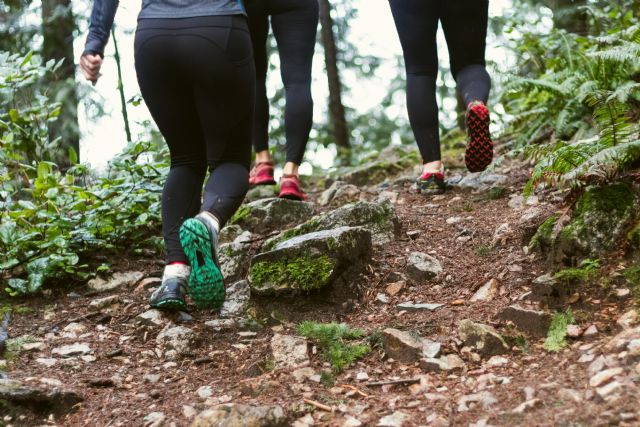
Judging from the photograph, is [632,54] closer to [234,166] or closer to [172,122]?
[234,166]

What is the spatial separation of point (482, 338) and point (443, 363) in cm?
21

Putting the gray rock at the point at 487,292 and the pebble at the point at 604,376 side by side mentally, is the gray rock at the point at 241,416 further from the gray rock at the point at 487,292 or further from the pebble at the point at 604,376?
the gray rock at the point at 487,292

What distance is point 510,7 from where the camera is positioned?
13.1 m

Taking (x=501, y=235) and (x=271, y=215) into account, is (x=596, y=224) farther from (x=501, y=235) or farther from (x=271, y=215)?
(x=271, y=215)

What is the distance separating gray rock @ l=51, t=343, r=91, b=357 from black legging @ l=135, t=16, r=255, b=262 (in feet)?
2.09

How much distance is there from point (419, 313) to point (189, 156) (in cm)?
149

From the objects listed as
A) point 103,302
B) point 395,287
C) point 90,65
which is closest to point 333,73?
point 103,302

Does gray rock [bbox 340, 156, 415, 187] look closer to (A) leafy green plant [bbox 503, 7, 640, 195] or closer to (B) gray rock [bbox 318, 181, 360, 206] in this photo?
(B) gray rock [bbox 318, 181, 360, 206]

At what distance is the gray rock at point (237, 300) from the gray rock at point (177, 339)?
0.33 m

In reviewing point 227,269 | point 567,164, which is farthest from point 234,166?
point 567,164

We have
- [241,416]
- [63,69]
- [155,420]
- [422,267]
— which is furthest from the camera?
[63,69]

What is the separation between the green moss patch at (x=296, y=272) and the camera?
3049 millimetres

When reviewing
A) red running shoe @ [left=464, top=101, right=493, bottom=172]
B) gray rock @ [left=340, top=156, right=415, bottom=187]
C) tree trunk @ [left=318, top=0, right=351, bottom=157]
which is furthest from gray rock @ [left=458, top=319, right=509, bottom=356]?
tree trunk @ [left=318, top=0, right=351, bottom=157]

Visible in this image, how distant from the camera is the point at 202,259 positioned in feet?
8.84
